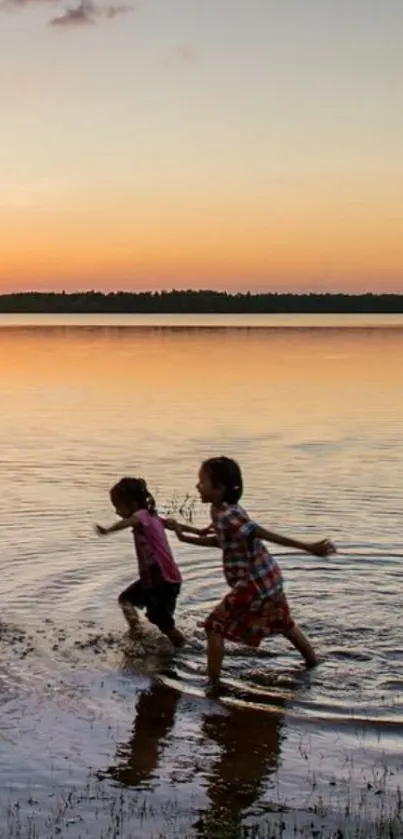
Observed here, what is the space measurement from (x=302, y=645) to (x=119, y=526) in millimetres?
1627

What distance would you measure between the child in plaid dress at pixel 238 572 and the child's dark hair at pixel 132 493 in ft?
2.77

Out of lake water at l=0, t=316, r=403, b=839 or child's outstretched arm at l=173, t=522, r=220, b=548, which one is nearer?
lake water at l=0, t=316, r=403, b=839

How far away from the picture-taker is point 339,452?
23000 millimetres

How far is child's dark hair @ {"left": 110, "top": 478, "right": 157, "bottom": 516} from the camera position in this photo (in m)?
9.20

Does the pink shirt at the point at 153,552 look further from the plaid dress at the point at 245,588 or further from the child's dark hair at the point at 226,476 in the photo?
the child's dark hair at the point at 226,476

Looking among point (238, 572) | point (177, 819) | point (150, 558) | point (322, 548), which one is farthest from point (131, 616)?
point (177, 819)

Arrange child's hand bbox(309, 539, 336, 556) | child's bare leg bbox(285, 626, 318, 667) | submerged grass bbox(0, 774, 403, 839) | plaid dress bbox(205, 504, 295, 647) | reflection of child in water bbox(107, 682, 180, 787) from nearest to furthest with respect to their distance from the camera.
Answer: submerged grass bbox(0, 774, 403, 839), reflection of child in water bbox(107, 682, 180, 787), child's hand bbox(309, 539, 336, 556), plaid dress bbox(205, 504, 295, 647), child's bare leg bbox(285, 626, 318, 667)

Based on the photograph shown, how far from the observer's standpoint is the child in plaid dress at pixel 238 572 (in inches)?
326

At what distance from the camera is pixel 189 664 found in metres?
9.02

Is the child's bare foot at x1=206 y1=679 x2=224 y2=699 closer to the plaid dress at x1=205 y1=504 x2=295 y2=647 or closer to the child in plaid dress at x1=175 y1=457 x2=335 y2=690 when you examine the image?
the child in plaid dress at x1=175 y1=457 x2=335 y2=690

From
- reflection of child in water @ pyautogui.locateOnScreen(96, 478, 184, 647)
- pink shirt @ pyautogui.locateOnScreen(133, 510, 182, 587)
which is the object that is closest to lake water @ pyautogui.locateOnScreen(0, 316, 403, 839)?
reflection of child in water @ pyautogui.locateOnScreen(96, 478, 184, 647)

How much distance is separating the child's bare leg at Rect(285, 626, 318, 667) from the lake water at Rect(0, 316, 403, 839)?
14 cm

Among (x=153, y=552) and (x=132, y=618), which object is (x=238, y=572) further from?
(x=132, y=618)

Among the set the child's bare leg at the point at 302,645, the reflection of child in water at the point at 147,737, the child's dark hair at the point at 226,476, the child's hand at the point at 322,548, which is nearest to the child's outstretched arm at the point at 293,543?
the child's hand at the point at 322,548
